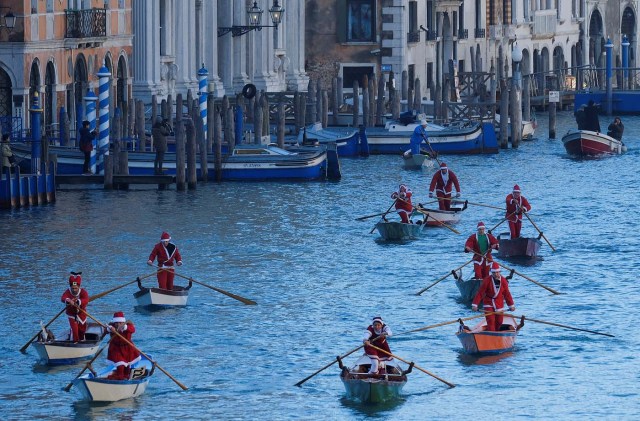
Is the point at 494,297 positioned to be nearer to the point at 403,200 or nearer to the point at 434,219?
the point at 403,200

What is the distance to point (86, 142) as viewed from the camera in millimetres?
61750

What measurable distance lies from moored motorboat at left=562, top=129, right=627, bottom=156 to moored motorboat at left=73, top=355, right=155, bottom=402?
4230cm

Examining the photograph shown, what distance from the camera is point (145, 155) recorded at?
63.5 m

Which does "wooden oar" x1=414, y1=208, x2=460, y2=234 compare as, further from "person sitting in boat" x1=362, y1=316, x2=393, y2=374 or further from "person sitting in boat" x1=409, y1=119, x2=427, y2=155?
"person sitting in boat" x1=362, y1=316, x2=393, y2=374

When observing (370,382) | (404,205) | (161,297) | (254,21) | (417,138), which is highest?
(254,21)

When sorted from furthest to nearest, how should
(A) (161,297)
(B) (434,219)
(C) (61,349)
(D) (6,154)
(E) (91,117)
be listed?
(E) (91,117), (D) (6,154), (B) (434,219), (A) (161,297), (C) (61,349)

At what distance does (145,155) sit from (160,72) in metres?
14.5

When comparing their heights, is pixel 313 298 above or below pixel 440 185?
below

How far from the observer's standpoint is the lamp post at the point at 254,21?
3184 inches

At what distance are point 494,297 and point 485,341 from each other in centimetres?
103

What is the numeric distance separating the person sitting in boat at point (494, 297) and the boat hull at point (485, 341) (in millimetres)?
228

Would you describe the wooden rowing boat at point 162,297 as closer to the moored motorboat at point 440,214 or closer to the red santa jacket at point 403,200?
the red santa jacket at point 403,200

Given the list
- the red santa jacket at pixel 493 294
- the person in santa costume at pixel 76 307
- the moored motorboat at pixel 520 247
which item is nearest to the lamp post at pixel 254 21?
the moored motorboat at pixel 520 247

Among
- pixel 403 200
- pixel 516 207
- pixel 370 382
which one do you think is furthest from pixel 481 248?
pixel 403 200
